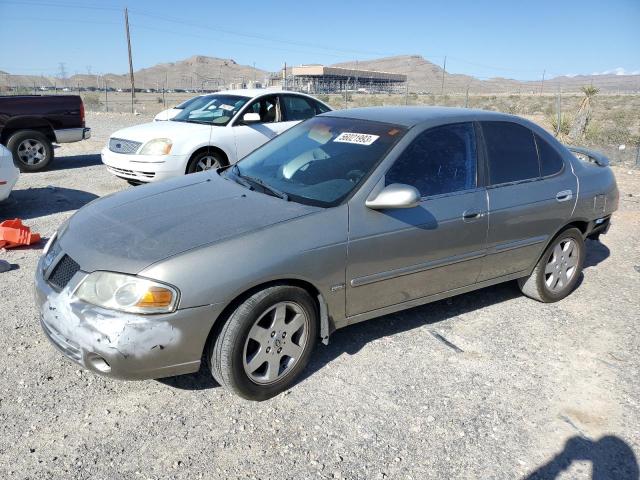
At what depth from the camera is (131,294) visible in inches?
107

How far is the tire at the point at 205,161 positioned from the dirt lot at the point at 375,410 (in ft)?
12.1

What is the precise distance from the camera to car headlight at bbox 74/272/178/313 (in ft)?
8.83

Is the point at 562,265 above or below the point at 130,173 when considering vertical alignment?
below

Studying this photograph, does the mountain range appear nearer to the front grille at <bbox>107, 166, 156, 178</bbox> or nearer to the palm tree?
the palm tree

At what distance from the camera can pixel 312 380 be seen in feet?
11.2

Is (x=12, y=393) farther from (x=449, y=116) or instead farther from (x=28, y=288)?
(x=449, y=116)

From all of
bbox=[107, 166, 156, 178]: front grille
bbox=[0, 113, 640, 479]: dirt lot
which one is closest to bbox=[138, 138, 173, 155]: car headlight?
bbox=[107, 166, 156, 178]: front grille

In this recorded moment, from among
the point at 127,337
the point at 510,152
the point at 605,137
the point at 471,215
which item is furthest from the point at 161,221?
the point at 605,137

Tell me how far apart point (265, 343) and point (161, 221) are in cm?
96

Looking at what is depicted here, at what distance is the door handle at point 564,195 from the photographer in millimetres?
4445

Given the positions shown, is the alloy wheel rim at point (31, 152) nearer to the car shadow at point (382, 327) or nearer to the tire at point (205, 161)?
the tire at point (205, 161)

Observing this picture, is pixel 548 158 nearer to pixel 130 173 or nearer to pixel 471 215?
pixel 471 215

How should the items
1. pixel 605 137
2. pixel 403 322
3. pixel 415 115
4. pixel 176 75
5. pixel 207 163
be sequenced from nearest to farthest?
pixel 415 115 < pixel 403 322 < pixel 207 163 < pixel 605 137 < pixel 176 75

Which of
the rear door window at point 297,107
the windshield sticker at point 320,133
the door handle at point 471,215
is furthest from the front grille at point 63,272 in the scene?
the rear door window at point 297,107
